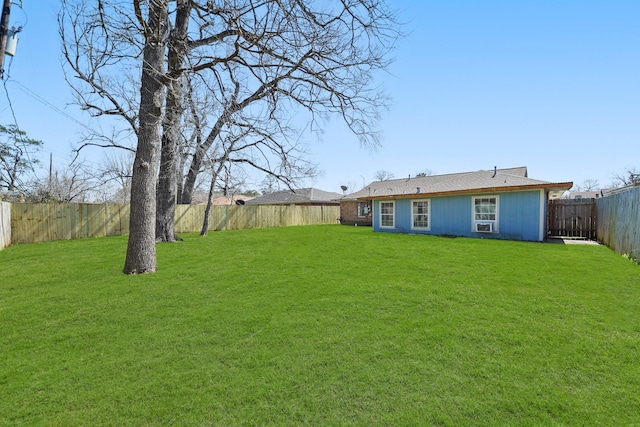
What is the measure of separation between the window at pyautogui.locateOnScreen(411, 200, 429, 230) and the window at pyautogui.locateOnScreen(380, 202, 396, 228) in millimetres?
1098

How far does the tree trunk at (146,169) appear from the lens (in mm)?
5992

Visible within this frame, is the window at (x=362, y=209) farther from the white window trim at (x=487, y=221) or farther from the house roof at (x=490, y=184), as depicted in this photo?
the white window trim at (x=487, y=221)

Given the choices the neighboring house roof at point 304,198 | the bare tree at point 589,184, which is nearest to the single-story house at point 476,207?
the neighboring house roof at point 304,198

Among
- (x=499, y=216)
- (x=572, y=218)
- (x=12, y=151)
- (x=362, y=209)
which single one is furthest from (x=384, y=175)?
(x=12, y=151)

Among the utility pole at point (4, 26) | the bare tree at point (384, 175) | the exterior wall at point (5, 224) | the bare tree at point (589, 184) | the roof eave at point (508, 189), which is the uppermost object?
the bare tree at point (384, 175)

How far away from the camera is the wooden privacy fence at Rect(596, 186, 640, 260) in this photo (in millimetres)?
6453

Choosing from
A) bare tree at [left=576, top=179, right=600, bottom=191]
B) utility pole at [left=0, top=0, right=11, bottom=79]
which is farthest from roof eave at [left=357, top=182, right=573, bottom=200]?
bare tree at [left=576, top=179, right=600, bottom=191]

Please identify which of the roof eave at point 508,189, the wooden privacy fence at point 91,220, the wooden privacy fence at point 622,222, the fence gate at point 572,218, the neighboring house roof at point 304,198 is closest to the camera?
the wooden privacy fence at point 622,222

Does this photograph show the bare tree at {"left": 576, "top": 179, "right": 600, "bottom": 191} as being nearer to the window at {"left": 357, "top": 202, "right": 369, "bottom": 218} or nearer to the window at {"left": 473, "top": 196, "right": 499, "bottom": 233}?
the window at {"left": 357, "top": 202, "right": 369, "bottom": 218}

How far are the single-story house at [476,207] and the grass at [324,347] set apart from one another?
5.01 metres

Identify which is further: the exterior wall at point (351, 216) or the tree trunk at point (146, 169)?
the exterior wall at point (351, 216)

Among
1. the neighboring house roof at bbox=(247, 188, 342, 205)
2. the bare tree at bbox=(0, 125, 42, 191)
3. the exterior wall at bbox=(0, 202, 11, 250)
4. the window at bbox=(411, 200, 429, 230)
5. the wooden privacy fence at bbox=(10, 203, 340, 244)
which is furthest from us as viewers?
the neighboring house roof at bbox=(247, 188, 342, 205)

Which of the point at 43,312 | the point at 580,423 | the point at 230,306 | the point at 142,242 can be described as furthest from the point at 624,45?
the point at 43,312

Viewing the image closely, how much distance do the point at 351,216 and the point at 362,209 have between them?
119 centimetres
